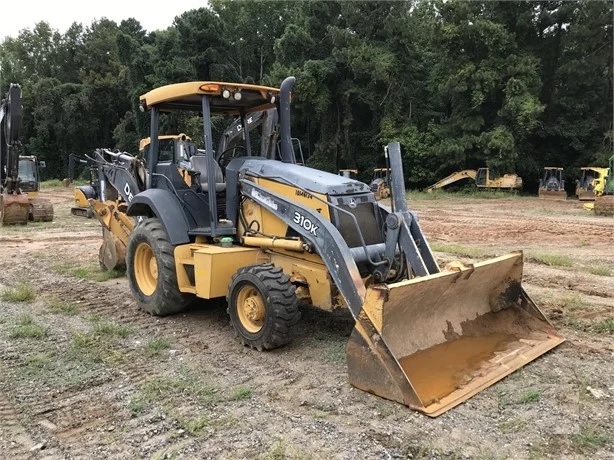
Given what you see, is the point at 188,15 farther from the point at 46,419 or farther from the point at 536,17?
the point at 46,419

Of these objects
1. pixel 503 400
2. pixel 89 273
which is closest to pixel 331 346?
pixel 503 400

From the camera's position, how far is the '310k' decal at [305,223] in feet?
16.3

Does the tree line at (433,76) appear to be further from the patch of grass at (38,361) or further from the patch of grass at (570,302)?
the patch of grass at (38,361)

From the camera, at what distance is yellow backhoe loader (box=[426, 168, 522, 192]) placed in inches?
1104

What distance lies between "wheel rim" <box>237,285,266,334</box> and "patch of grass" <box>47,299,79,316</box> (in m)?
2.49

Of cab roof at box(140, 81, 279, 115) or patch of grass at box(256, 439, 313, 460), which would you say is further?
cab roof at box(140, 81, 279, 115)

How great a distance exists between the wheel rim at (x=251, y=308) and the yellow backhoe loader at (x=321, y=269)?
1 centimetres

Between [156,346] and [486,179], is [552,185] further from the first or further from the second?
[156,346]

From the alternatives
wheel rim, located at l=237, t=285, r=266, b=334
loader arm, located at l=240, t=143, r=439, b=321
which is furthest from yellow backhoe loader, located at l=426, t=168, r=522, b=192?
wheel rim, located at l=237, t=285, r=266, b=334

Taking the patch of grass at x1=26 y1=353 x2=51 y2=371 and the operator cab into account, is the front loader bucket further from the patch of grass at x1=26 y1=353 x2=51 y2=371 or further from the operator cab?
the patch of grass at x1=26 y1=353 x2=51 y2=371

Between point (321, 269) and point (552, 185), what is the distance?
25464 mm

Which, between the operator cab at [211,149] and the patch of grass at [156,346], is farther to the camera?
the operator cab at [211,149]

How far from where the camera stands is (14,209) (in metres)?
15.8

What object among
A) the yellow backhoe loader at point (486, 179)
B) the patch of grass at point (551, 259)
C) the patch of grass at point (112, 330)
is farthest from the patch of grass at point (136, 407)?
the yellow backhoe loader at point (486, 179)
